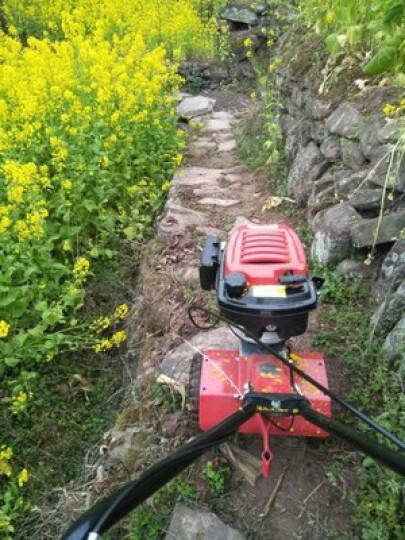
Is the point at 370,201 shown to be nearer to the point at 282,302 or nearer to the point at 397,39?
the point at 397,39

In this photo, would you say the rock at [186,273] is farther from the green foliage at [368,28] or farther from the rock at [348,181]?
the green foliage at [368,28]

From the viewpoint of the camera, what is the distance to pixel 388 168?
2787 mm

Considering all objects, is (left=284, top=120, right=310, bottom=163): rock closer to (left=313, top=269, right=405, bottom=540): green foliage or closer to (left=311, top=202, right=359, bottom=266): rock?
(left=311, top=202, right=359, bottom=266): rock

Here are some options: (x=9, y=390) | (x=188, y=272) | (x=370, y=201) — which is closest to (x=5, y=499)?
(x=9, y=390)

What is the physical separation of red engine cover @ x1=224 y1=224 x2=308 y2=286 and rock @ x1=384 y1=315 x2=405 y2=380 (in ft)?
2.02

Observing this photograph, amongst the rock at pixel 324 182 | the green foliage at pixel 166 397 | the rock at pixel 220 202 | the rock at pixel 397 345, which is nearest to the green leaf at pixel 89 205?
the rock at pixel 220 202

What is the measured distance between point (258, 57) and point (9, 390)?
22.8ft

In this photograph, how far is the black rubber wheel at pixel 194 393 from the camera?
2137 millimetres

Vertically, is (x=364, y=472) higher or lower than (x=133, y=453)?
higher

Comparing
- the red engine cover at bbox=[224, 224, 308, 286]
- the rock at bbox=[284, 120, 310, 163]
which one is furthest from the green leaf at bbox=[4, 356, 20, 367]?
the rock at bbox=[284, 120, 310, 163]

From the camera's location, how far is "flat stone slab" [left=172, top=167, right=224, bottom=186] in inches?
194

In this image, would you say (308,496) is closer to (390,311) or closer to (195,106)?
(390,311)

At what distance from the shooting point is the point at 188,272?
359cm

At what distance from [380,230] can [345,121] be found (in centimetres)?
114
